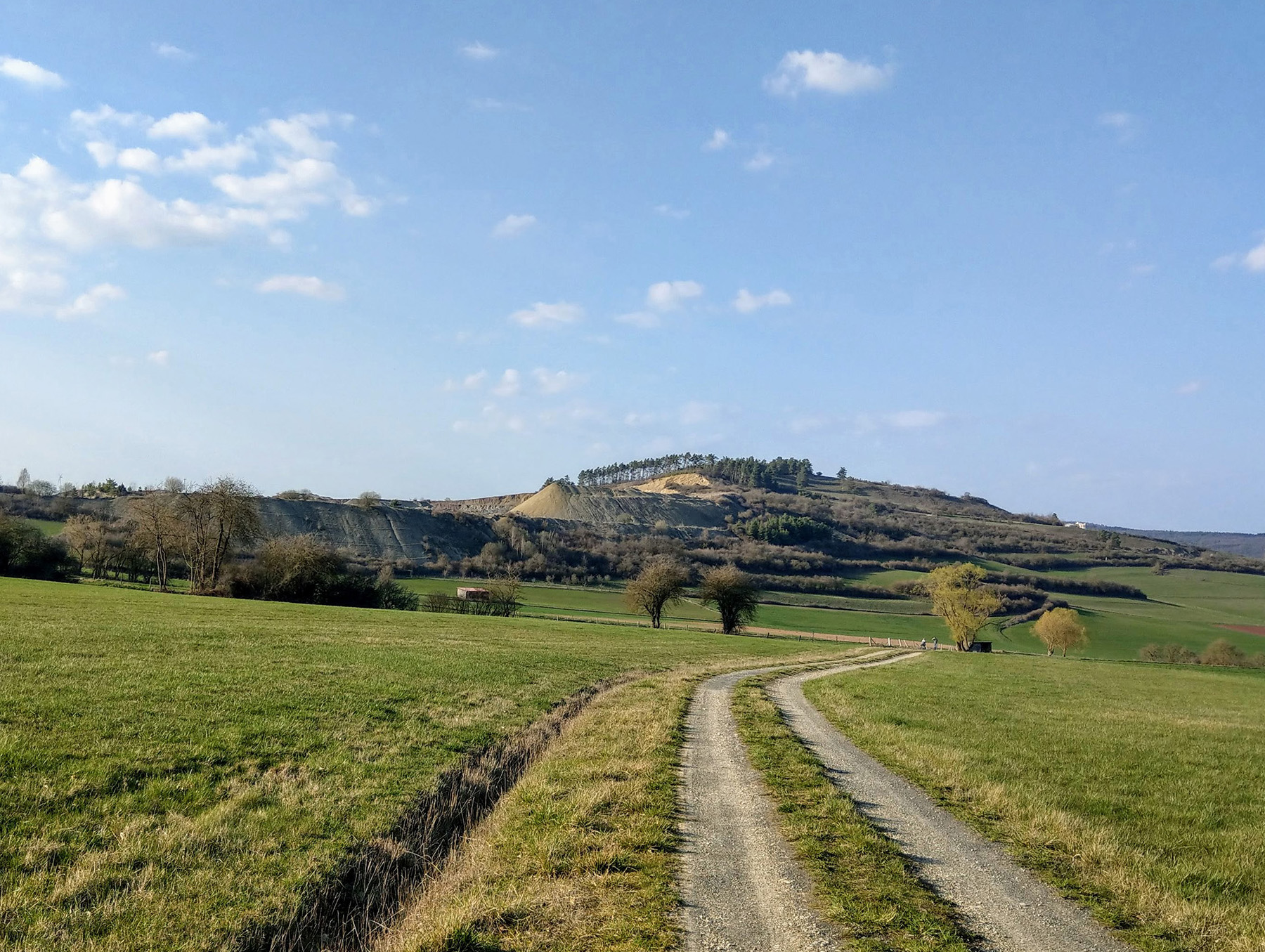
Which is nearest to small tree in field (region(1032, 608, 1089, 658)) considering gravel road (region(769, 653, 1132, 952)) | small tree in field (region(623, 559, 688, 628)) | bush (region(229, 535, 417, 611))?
small tree in field (region(623, 559, 688, 628))

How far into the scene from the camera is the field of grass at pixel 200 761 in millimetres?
8508

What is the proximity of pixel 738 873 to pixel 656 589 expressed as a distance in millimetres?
87340

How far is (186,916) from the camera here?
8281 mm

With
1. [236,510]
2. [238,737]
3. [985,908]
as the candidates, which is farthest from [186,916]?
[236,510]

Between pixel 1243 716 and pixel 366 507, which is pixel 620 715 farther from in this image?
pixel 366 507

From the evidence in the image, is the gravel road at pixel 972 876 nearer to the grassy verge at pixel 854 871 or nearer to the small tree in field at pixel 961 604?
the grassy verge at pixel 854 871

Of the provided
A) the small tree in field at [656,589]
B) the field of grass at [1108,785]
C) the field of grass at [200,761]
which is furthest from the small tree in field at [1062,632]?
the field of grass at [200,761]

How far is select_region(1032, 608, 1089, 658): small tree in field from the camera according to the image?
328 feet

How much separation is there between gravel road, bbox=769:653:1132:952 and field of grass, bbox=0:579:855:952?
6.05 meters

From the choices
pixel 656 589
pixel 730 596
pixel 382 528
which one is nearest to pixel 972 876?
pixel 730 596

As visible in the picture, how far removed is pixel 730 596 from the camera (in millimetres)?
94188

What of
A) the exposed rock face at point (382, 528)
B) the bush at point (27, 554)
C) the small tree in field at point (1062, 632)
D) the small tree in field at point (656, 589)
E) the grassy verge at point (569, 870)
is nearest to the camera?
the grassy verge at point (569, 870)

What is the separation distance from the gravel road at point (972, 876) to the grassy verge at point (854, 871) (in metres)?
0.36

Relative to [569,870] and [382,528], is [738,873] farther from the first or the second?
[382,528]
